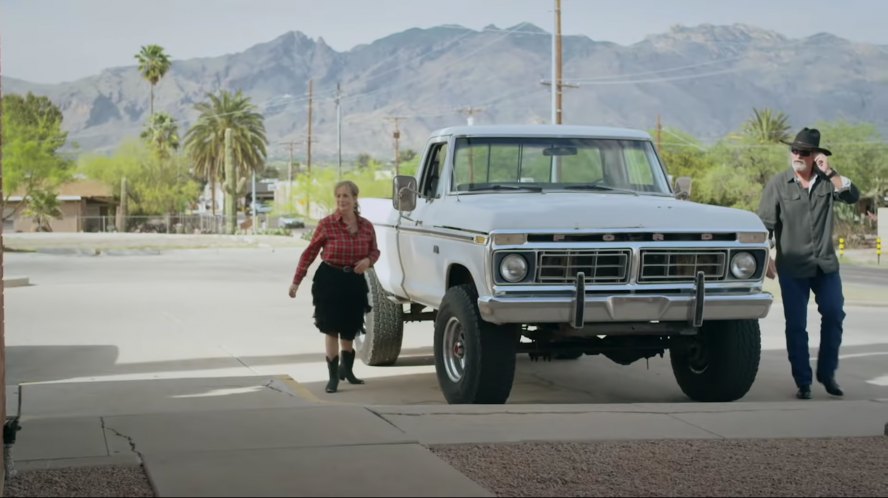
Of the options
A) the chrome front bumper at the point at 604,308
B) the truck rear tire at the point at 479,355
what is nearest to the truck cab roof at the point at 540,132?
the truck rear tire at the point at 479,355

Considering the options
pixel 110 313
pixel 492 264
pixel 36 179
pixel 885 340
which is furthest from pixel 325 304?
pixel 36 179

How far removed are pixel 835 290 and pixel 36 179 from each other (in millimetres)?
63416

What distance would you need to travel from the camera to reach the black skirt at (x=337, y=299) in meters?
11.7

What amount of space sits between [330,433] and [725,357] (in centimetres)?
440

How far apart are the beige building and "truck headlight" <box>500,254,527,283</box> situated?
9609 cm

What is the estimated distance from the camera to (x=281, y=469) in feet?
21.1

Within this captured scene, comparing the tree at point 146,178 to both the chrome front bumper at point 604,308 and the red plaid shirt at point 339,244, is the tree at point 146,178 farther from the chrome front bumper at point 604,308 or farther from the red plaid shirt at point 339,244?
the chrome front bumper at point 604,308

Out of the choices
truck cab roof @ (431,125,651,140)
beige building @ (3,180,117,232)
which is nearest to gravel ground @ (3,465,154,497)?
truck cab roof @ (431,125,651,140)

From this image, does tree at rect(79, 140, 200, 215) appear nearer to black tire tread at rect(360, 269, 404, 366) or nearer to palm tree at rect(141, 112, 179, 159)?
palm tree at rect(141, 112, 179, 159)

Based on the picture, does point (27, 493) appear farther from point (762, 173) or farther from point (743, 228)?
point (762, 173)

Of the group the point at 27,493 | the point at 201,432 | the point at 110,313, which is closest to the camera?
the point at 27,493

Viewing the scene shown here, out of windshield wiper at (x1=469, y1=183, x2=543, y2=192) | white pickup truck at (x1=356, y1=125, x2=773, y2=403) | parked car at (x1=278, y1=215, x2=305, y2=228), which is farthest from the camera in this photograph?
parked car at (x1=278, y1=215, x2=305, y2=228)

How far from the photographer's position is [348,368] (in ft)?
40.2

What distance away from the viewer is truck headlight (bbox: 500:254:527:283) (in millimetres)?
9719
